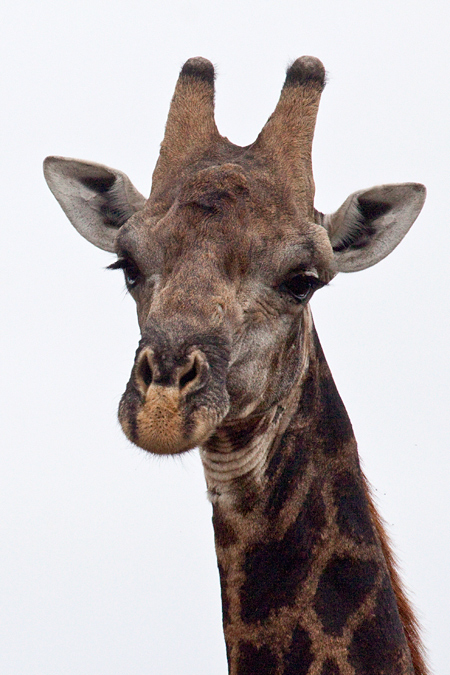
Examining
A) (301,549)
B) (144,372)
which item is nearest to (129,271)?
(144,372)

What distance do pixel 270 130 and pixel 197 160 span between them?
79 cm

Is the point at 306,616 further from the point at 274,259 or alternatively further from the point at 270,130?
the point at 270,130

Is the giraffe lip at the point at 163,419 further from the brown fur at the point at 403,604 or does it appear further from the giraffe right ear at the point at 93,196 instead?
the giraffe right ear at the point at 93,196

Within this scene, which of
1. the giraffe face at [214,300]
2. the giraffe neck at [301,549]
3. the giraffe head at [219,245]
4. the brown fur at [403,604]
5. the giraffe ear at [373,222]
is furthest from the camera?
the giraffe ear at [373,222]

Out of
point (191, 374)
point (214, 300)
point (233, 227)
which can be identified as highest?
point (233, 227)

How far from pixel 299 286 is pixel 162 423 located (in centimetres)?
228

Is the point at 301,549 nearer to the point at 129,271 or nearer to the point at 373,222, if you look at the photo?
the point at 129,271

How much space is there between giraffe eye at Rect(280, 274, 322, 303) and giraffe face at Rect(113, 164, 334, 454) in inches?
0.4

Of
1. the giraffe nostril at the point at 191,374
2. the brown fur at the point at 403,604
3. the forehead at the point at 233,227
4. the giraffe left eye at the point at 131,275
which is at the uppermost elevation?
the forehead at the point at 233,227

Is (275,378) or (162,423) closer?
(162,423)

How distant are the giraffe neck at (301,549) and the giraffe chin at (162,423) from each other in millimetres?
1743

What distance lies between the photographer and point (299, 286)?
26.6 feet

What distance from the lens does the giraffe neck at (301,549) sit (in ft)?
25.1

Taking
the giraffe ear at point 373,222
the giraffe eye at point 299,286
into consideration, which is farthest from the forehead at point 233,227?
the giraffe ear at point 373,222
